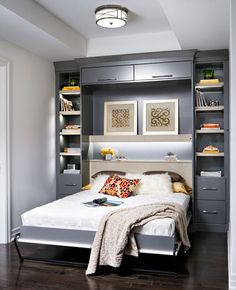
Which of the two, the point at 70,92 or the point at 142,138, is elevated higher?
the point at 70,92

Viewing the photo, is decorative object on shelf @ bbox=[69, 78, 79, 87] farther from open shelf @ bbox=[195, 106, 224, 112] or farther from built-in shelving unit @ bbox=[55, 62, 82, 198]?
open shelf @ bbox=[195, 106, 224, 112]

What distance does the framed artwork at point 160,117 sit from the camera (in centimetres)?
523

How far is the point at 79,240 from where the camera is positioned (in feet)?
11.5

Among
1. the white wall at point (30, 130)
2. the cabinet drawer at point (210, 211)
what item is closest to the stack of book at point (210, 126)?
the cabinet drawer at point (210, 211)

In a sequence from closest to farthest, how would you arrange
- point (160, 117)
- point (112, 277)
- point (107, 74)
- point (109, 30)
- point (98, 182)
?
1. point (112, 277)
2. point (109, 30)
3. point (98, 182)
4. point (107, 74)
5. point (160, 117)

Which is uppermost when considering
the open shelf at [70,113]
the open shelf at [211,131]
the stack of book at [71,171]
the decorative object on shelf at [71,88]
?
the decorative object on shelf at [71,88]

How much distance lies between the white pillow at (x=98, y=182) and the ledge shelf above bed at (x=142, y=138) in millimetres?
626

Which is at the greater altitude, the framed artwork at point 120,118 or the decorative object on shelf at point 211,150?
the framed artwork at point 120,118

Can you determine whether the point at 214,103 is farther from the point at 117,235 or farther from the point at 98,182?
the point at 117,235

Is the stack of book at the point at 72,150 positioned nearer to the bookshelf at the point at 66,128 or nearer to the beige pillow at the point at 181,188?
the bookshelf at the point at 66,128

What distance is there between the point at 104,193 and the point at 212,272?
75.2 inches

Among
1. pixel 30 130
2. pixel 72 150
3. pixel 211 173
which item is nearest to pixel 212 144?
pixel 211 173

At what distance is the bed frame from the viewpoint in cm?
324

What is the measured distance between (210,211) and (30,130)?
2776 mm
